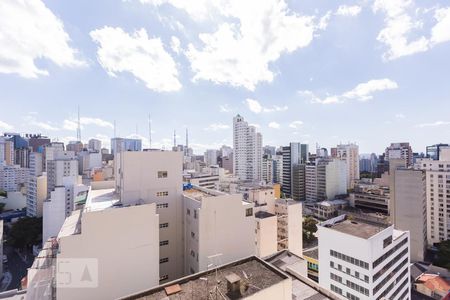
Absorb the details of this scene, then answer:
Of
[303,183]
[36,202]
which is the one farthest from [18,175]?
[303,183]

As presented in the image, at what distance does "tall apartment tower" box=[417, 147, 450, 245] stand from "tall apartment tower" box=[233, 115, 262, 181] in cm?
4670

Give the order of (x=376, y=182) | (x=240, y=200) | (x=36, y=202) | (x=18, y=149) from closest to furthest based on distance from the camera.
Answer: (x=240, y=200)
(x=36, y=202)
(x=376, y=182)
(x=18, y=149)

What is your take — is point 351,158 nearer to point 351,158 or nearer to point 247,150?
point 351,158

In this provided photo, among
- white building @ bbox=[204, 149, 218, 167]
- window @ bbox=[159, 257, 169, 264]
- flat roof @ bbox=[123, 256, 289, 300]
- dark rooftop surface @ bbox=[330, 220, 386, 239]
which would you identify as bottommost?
window @ bbox=[159, 257, 169, 264]

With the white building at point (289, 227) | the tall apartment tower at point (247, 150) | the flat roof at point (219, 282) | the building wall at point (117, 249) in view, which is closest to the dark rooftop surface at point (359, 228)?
the white building at point (289, 227)

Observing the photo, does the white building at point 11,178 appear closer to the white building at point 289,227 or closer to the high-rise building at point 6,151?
the high-rise building at point 6,151

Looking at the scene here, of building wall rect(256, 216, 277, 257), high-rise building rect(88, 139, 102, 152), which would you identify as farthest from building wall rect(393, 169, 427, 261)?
high-rise building rect(88, 139, 102, 152)

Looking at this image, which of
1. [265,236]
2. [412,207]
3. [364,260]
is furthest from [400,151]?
[364,260]

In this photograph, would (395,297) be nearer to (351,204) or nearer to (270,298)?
(270,298)

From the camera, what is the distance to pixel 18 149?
9356cm

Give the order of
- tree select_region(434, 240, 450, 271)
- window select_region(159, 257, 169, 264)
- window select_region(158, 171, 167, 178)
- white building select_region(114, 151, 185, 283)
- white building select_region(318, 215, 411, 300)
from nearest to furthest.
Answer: white building select_region(114, 151, 185, 283) → window select_region(159, 257, 169, 264) → window select_region(158, 171, 167, 178) → white building select_region(318, 215, 411, 300) → tree select_region(434, 240, 450, 271)

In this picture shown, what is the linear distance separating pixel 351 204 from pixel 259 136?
117 ft

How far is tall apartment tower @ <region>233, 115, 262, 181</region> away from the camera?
84000 millimetres

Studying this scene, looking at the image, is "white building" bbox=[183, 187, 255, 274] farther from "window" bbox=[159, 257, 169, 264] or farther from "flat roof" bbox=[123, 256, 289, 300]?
"flat roof" bbox=[123, 256, 289, 300]
